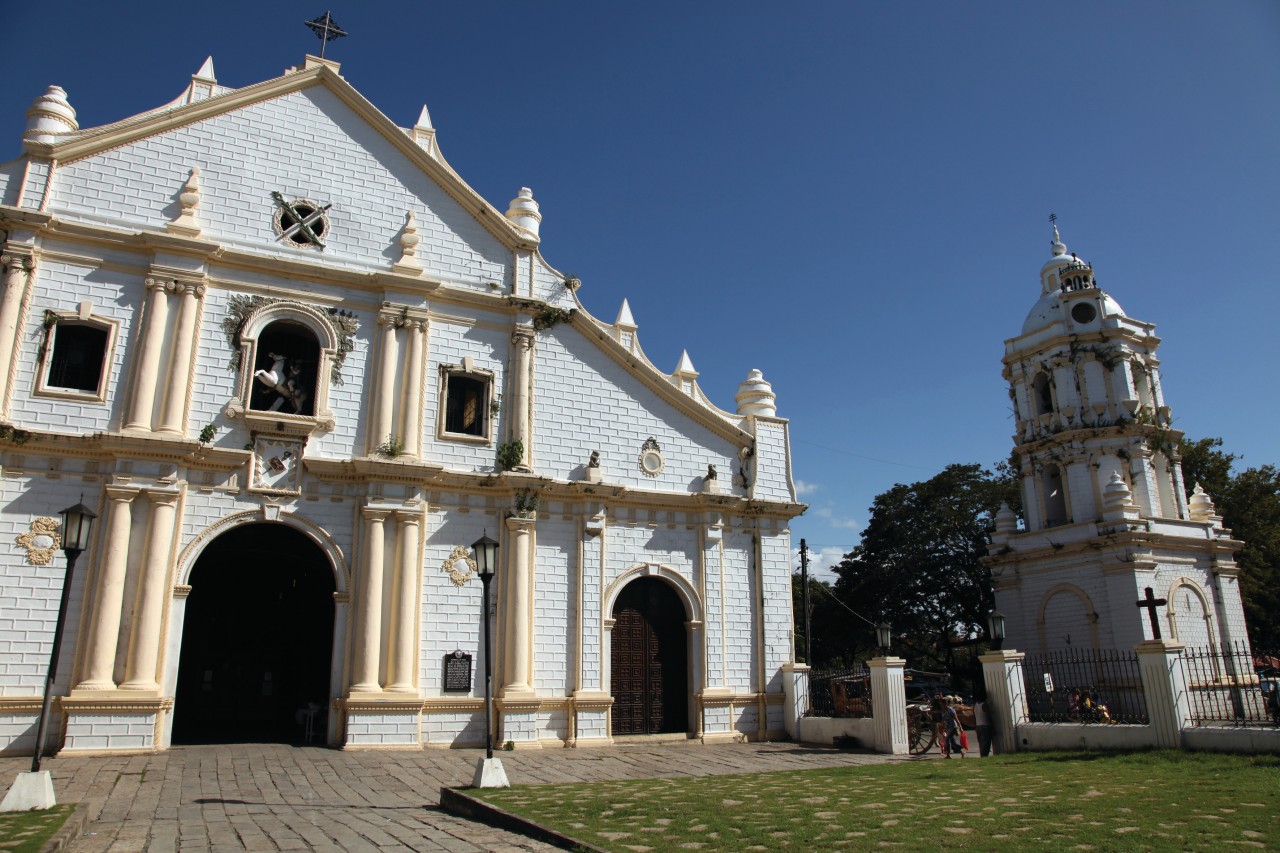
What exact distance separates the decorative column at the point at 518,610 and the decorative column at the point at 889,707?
6918 mm

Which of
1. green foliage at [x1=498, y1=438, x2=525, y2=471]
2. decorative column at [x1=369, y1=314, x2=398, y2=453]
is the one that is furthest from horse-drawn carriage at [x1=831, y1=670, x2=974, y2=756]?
decorative column at [x1=369, y1=314, x2=398, y2=453]

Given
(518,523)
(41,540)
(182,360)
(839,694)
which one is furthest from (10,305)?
(839,694)

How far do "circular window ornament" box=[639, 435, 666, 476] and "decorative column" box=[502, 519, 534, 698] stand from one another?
3.30m

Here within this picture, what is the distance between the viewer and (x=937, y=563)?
43094mm

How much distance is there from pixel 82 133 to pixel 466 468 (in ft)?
32.4

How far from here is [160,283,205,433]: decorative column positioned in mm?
16750

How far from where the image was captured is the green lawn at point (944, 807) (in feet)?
27.3

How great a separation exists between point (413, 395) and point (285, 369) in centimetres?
260

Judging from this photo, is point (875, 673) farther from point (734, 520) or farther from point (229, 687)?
point (229, 687)

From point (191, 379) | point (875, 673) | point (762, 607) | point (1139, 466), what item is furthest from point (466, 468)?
point (1139, 466)

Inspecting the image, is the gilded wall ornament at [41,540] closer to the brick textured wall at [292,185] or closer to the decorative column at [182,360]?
the decorative column at [182,360]

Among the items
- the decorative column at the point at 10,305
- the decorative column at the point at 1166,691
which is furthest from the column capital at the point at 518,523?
the decorative column at the point at 1166,691

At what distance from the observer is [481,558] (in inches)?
525

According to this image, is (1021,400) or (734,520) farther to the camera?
(1021,400)
